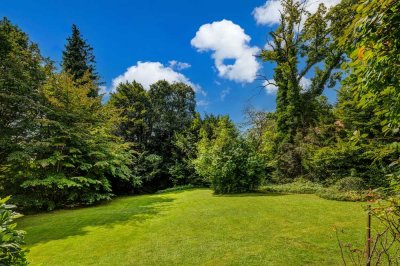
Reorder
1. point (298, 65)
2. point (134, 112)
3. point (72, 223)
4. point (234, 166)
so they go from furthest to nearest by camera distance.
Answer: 1. point (134, 112)
2. point (298, 65)
3. point (234, 166)
4. point (72, 223)

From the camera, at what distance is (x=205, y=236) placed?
249 inches

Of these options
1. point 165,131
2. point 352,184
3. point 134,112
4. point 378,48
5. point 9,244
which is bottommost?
point 9,244

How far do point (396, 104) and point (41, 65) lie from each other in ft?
49.2

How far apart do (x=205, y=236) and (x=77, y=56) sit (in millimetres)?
20838

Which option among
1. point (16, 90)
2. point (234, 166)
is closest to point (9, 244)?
point (16, 90)

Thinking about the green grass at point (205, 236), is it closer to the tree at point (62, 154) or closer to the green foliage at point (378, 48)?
the tree at point (62, 154)

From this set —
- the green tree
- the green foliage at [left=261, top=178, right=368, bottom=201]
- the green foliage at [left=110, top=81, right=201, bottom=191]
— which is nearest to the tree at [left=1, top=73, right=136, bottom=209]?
the green tree

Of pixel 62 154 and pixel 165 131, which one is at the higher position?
pixel 165 131

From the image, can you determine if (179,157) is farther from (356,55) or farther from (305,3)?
(356,55)

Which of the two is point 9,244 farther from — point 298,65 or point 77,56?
point 77,56

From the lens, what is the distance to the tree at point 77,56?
21188mm

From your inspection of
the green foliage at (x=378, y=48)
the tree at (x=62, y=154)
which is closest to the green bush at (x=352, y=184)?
the tree at (x=62, y=154)

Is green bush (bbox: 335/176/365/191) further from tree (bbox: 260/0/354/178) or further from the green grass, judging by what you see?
tree (bbox: 260/0/354/178)

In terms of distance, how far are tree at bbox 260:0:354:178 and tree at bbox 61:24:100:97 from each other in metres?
14.8
